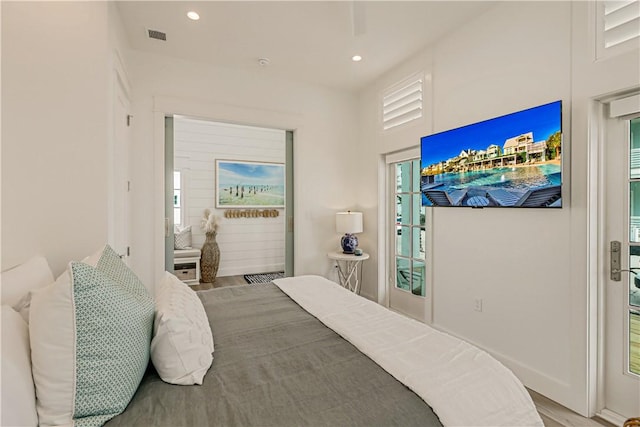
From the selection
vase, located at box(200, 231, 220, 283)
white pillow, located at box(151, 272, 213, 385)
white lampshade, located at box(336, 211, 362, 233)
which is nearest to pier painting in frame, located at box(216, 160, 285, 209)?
vase, located at box(200, 231, 220, 283)

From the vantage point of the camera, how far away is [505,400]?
42.2 inches

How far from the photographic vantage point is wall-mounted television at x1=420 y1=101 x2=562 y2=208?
79.7 inches

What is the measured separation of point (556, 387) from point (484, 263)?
36.1 inches

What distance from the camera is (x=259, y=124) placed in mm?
3674

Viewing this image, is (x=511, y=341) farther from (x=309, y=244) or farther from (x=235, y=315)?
(x=309, y=244)

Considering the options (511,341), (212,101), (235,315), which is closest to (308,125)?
(212,101)

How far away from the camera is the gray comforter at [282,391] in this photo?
0.93 m

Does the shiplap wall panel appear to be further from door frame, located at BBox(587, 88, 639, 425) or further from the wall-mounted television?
door frame, located at BBox(587, 88, 639, 425)

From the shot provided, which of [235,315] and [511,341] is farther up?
[235,315]

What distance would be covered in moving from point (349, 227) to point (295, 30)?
212cm

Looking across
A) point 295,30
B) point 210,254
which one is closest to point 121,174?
point 295,30

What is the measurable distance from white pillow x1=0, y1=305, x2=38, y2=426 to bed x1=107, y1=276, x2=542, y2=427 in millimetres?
205

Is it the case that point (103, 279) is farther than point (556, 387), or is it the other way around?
point (556, 387)

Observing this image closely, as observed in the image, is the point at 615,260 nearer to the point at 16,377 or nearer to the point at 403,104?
the point at 403,104
